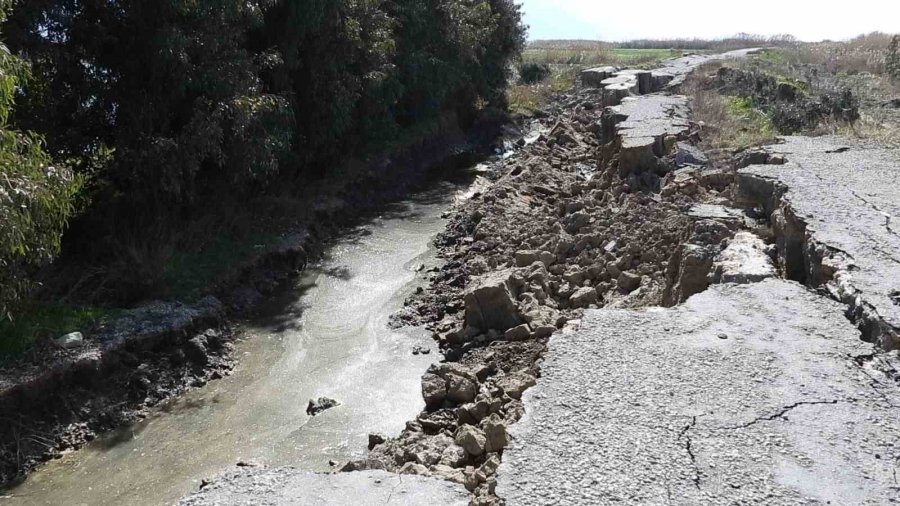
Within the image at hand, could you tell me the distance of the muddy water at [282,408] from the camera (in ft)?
Answer: 21.3

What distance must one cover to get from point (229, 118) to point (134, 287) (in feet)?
8.43

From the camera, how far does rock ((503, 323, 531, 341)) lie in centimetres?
766

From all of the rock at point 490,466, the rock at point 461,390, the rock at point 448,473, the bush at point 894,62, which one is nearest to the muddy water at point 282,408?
the rock at point 461,390

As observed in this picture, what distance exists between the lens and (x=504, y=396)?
6.04m

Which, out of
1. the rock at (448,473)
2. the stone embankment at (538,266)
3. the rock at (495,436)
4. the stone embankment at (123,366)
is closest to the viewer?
the rock at (448,473)

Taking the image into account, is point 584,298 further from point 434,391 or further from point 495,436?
point 495,436

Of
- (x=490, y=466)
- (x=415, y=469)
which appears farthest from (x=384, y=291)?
(x=490, y=466)

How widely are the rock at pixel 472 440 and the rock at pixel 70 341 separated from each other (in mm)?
4675

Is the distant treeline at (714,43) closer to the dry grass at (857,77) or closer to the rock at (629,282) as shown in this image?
the dry grass at (857,77)

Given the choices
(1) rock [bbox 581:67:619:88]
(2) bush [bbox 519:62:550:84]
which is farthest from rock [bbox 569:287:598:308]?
(2) bush [bbox 519:62:550:84]

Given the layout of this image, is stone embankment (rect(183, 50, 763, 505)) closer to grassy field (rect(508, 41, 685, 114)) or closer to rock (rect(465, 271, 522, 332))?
rock (rect(465, 271, 522, 332))

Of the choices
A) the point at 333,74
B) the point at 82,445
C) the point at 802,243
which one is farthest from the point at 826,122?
the point at 82,445

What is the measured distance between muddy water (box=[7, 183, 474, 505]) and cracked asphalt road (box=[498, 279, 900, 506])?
2.69 m

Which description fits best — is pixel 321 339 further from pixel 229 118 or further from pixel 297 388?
pixel 229 118
